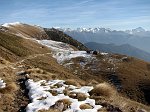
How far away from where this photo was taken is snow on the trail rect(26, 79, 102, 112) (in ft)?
56.5

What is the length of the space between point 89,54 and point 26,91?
367 feet

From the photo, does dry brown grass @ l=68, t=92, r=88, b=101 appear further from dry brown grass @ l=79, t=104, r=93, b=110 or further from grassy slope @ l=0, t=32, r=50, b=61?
grassy slope @ l=0, t=32, r=50, b=61

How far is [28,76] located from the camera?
28.7 meters

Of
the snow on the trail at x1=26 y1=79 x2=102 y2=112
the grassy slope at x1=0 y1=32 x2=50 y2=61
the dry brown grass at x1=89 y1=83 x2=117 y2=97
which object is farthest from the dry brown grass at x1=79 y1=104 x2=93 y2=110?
the grassy slope at x1=0 y1=32 x2=50 y2=61

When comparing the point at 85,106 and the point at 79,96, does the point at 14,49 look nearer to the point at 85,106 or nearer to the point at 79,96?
the point at 79,96

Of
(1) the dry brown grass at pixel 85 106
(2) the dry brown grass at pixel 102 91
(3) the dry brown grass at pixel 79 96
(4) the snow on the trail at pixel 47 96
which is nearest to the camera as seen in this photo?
(1) the dry brown grass at pixel 85 106

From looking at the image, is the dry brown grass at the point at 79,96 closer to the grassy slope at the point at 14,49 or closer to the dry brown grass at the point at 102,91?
the dry brown grass at the point at 102,91

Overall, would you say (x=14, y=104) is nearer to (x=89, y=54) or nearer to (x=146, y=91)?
(x=146, y=91)

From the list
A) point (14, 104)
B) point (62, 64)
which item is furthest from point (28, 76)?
point (62, 64)

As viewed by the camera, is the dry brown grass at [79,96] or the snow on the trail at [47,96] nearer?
the snow on the trail at [47,96]

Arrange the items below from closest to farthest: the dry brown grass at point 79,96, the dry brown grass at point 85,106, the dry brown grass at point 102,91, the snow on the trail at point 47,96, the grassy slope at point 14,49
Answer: the dry brown grass at point 85,106
the snow on the trail at point 47,96
the dry brown grass at point 79,96
the dry brown grass at point 102,91
the grassy slope at point 14,49

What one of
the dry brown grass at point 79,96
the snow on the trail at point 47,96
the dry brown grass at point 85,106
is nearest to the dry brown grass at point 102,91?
the snow on the trail at point 47,96

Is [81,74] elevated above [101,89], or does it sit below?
below

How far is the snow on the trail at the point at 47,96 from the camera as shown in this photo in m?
17.2
